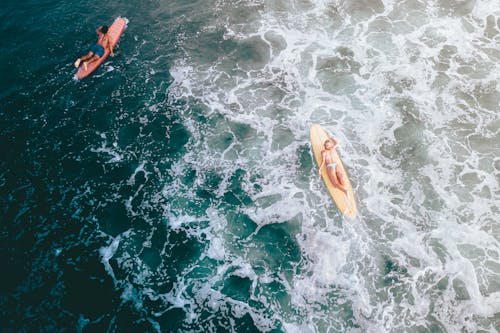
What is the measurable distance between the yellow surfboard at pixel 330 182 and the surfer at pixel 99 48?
34.1 ft

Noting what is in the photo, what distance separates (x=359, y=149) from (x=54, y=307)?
38.3ft

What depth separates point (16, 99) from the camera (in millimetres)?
14516

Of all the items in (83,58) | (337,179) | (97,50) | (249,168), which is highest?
(97,50)

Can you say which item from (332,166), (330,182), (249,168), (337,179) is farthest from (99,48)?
(337,179)

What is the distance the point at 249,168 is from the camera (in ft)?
40.7

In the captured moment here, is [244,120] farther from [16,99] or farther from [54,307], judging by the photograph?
[16,99]

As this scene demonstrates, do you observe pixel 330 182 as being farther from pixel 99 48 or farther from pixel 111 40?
pixel 111 40

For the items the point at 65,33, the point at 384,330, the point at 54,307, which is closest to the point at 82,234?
the point at 54,307

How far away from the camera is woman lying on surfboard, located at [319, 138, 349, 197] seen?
11344mm

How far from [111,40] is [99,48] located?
881 mm

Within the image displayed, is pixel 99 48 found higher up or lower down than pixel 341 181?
higher up

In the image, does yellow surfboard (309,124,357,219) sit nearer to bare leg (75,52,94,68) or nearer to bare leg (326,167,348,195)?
bare leg (326,167,348,195)

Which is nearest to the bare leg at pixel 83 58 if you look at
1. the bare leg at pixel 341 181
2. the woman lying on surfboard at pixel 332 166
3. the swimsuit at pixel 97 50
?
the swimsuit at pixel 97 50

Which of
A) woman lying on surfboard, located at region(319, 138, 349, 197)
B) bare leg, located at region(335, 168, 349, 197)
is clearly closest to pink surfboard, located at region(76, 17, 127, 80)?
woman lying on surfboard, located at region(319, 138, 349, 197)
